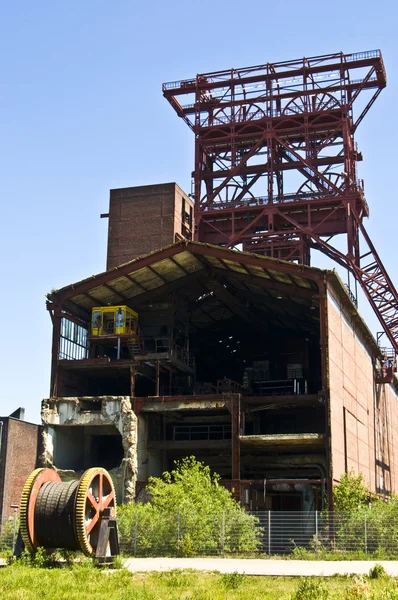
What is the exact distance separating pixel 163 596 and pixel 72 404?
80.3 feet

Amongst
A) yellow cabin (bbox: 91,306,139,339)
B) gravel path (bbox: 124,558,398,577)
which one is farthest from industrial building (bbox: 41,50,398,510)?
gravel path (bbox: 124,558,398,577)

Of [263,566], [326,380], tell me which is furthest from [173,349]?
[263,566]

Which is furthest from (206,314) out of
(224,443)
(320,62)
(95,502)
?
(95,502)

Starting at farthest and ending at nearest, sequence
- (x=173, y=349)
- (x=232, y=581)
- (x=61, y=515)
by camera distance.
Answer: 1. (x=173, y=349)
2. (x=61, y=515)
3. (x=232, y=581)

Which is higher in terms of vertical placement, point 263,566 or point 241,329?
point 241,329

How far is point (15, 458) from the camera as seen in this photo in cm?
4825

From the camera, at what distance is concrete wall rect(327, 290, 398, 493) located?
3912 centimetres

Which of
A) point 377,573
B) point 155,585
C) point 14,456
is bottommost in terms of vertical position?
point 155,585

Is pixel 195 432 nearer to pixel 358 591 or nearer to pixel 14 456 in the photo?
pixel 14 456

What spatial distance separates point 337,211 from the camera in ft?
179

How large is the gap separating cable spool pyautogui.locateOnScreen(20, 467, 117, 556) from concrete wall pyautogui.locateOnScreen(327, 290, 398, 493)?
1716 centimetres

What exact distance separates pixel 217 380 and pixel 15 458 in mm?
13653

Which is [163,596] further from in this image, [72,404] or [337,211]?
[337,211]

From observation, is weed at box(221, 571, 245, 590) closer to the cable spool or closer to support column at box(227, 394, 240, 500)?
the cable spool
